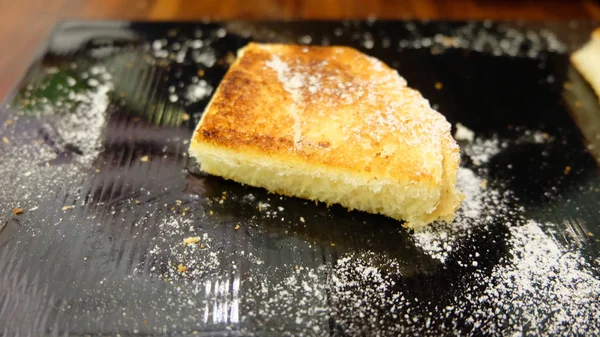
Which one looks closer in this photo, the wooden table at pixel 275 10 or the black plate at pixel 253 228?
the black plate at pixel 253 228

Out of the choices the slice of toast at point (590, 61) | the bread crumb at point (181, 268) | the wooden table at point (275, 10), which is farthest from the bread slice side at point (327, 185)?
the wooden table at point (275, 10)

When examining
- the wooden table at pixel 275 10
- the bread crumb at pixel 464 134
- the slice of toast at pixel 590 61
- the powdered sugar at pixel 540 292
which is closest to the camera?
the powdered sugar at pixel 540 292

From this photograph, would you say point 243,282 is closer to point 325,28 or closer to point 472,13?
point 325,28

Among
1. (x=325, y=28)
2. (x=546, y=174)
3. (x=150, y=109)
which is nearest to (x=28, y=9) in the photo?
(x=150, y=109)

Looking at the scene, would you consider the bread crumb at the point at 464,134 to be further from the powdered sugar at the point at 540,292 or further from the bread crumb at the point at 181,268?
the bread crumb at the point at 181,268

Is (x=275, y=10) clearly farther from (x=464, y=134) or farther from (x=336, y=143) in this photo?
(x=336, y=143)

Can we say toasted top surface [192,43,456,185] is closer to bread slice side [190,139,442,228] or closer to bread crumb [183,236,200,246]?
bread slice side [190,139,442,228]

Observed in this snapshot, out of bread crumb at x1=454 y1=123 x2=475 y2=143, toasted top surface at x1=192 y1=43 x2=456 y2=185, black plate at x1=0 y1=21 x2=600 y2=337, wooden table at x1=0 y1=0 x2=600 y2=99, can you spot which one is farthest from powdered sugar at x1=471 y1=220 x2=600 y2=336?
wooden table at x1=0 y1=0 x2=600 y2=99
